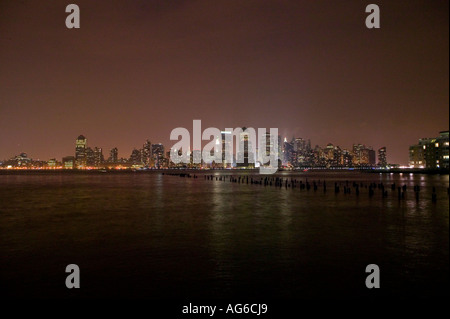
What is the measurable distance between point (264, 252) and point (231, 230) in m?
5.92

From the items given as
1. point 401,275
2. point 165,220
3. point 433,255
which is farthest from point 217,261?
point 165,220

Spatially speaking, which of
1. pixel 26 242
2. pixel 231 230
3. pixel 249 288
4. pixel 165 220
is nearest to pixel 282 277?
pixel 249 288

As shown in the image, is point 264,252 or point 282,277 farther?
point 264,252

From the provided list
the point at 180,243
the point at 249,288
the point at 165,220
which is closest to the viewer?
the point at 249,288

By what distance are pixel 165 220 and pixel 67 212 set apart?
32.4 ft
